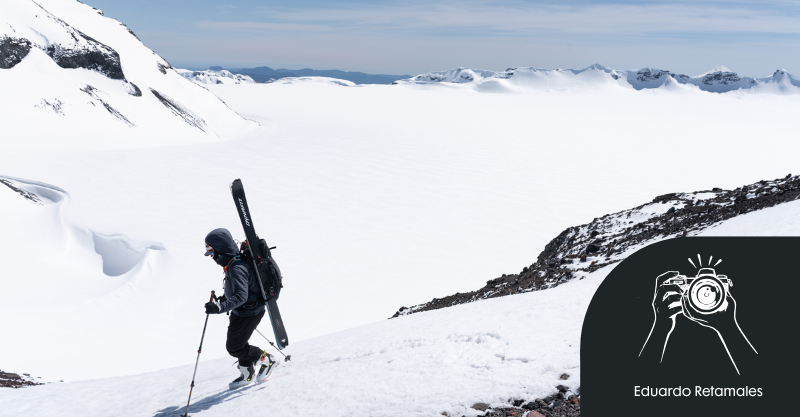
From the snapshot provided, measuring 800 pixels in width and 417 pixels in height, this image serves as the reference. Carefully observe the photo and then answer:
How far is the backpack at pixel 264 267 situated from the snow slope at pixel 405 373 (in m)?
1.20

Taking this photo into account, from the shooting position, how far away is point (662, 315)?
9.45ft

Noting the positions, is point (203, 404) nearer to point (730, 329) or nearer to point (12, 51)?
point (730, 329)

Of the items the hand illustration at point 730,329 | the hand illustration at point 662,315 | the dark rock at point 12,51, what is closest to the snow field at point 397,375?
the hand illustration at point 662,315

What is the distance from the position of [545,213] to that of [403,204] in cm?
948

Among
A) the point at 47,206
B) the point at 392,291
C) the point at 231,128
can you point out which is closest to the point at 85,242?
the point at 47,206

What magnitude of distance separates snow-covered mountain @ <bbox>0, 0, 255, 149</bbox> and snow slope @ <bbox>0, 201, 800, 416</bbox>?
35.1m

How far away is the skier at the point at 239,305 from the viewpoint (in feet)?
17.6

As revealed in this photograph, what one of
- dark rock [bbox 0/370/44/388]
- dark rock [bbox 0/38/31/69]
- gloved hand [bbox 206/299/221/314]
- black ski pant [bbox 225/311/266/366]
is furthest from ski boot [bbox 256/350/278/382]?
dark rock [bbox 0/38/31/69]

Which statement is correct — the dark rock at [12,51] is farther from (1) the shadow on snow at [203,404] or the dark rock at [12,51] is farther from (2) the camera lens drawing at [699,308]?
(2) the camera lens drawing at [699,308]

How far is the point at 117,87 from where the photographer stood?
4709 centimetres

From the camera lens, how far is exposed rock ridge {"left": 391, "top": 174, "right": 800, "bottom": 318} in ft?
33.6

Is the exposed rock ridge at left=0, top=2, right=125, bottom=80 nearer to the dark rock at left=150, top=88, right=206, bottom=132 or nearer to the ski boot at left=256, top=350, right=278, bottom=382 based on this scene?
the dark rock at left=150, top=88, right=206, bottom=132

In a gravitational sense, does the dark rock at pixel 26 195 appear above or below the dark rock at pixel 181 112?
below

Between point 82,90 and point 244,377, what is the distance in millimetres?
47513
